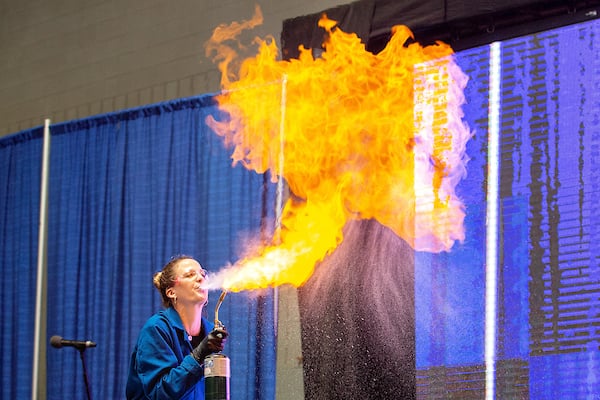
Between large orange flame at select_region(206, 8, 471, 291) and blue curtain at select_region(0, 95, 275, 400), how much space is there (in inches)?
8.2

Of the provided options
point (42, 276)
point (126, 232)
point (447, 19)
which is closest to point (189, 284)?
point (126, 232)

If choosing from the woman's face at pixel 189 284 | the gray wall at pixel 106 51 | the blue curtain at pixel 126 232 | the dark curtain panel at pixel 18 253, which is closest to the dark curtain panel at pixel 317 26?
the gray wall at pixel 106 51

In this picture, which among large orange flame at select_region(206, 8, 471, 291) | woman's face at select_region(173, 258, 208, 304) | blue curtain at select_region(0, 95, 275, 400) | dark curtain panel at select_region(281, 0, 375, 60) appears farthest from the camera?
blue curtain at select_region(0, 95, 275, 400)

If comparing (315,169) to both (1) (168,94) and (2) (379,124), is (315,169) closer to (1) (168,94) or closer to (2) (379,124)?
(2) (379,124)

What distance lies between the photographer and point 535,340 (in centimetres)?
441

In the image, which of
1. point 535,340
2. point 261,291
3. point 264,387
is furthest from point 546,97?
point 264,387

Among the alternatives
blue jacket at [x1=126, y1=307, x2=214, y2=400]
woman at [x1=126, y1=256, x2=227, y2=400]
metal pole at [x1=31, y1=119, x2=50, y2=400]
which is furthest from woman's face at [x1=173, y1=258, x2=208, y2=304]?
metal pole at [x1=31, y1=119, x2=50, y2=400]

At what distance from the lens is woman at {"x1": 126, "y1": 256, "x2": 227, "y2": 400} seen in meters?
3.36

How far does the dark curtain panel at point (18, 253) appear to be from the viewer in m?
6.04

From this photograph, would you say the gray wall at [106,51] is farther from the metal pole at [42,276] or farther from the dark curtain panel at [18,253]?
the metal pole at [42,276]

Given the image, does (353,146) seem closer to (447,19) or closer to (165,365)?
(447,19)

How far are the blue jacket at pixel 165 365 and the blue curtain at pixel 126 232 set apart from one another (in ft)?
4.49

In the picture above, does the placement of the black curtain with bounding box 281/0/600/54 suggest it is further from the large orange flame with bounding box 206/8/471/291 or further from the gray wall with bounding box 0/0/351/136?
the gray wall with bounding box 0/0/351/136

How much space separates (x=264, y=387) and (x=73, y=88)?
3092 millimetres
